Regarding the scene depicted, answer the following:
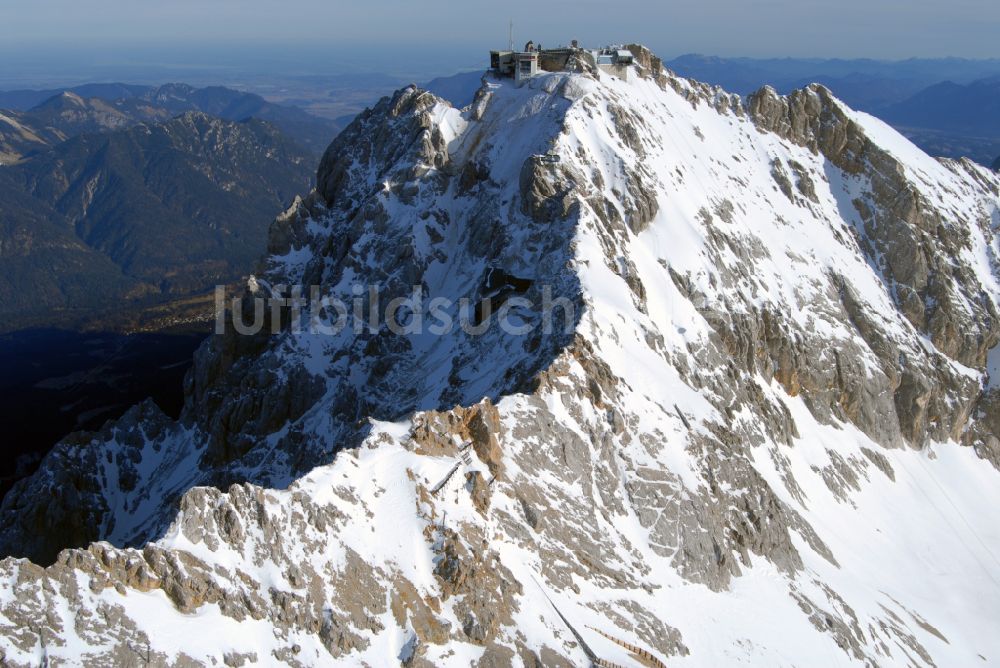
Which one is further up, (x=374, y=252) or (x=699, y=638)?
(x=374, y=252)

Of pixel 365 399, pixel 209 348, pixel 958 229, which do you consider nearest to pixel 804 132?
pixel 958 229

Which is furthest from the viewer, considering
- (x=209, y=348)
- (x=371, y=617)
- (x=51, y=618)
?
(x=209, y=348)

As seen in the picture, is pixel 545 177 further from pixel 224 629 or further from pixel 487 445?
pixel 224 629

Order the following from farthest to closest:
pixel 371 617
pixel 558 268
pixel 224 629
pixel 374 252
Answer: pixel 374 252 → pixel 558 268 → pixel 371 617 → pixel 224 629

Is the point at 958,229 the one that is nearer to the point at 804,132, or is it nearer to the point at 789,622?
the point at 804,132

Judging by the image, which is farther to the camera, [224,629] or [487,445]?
[487,445]

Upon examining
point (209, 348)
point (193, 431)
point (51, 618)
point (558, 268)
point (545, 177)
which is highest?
point (545, 177)

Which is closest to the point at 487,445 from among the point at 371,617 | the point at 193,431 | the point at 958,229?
the point at 371,617
